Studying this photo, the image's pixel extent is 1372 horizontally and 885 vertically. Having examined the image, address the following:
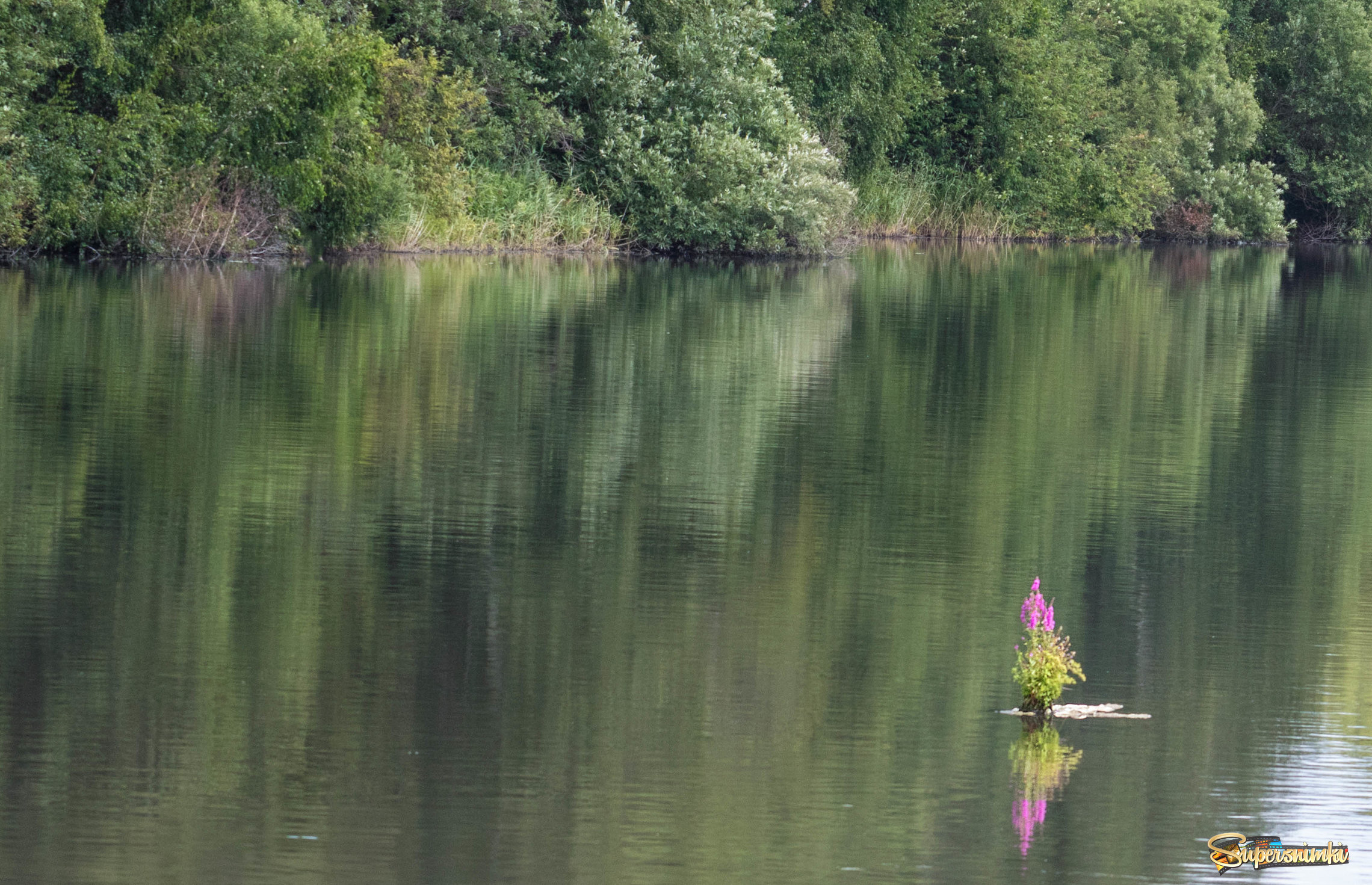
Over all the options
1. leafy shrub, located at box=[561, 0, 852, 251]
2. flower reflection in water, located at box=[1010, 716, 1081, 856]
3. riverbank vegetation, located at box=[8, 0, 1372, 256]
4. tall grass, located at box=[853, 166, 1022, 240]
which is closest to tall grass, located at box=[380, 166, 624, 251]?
riverbank vegetation, located at box=[8, 0, 1372, 256]

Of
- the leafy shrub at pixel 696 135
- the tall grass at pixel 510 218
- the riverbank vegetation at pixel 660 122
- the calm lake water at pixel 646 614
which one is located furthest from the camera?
the leafy shrub at pixel 696 135

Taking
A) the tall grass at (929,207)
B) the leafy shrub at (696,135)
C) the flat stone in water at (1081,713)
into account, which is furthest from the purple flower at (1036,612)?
the tall grass at (929,207)

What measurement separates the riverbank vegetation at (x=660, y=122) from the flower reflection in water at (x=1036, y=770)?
2680 cm

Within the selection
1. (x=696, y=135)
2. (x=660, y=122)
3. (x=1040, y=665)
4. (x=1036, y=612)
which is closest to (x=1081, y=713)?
(x=1040, y=665)

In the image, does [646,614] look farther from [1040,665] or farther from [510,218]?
[510,218]

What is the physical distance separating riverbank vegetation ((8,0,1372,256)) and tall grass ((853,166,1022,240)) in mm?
103

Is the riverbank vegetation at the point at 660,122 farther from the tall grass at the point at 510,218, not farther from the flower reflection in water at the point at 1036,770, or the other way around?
the flower reflection in water at the point at 1036,770

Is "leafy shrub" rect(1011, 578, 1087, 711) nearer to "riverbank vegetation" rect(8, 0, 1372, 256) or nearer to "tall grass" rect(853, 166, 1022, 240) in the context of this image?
"riverbank vegetation" rect(8, 0, 1372, 256)

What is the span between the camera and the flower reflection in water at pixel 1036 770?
740 cm

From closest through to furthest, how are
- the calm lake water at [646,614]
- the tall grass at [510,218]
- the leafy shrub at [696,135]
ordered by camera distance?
the calm lake water at [646,614] → the tall grass at [510,218] → the leafy shrub at [696,135]

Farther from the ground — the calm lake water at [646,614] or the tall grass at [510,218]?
the tall grass at [510,218]

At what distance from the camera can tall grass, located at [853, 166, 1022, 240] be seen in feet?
197

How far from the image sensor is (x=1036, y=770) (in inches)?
317

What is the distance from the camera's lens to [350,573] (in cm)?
1097
